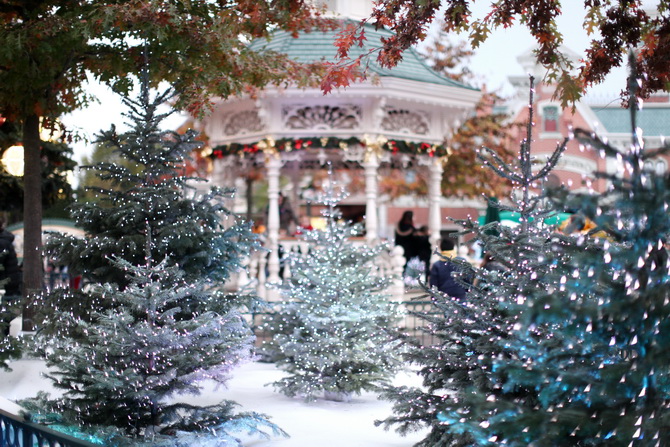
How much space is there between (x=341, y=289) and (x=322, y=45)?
8.73 meters

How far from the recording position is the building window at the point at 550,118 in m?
41.2

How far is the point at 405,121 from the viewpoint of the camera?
17.1m

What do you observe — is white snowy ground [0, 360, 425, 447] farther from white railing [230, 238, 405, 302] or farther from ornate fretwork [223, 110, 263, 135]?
ornate fretwork [223, 110, 263, 135]

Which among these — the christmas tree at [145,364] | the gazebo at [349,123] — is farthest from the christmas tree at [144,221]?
the gazebo at [349,123]

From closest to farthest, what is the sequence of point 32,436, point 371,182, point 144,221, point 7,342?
point 32,436 → point 144,221 → point 7,342 → point 371,182

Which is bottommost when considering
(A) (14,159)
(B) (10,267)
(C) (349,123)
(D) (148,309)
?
(B) (10,267)

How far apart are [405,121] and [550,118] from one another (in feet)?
85.0

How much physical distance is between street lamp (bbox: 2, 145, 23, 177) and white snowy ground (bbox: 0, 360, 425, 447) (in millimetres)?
4009

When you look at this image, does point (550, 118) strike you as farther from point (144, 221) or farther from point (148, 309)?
point (148, 309)

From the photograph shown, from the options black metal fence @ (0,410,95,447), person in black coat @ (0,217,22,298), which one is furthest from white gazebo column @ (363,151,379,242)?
black metal fence @ (0,410,95,447)

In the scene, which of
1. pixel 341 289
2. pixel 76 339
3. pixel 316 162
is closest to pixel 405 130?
pixel 316 162

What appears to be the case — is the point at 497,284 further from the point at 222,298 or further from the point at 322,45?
the point at 322,45

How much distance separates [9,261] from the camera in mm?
12836

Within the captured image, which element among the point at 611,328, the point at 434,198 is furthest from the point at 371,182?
the point at 611,328
